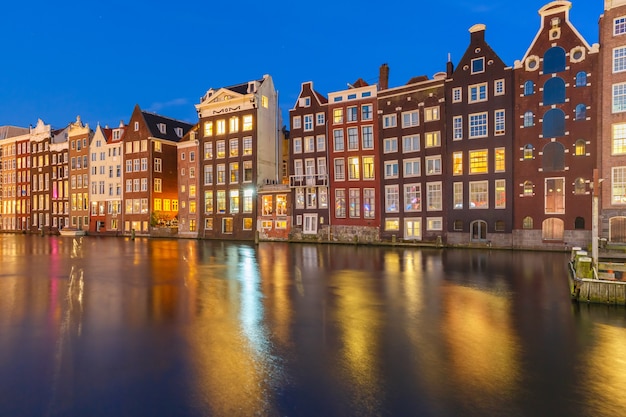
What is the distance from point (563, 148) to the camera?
134 feet

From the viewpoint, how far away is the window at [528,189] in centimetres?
4231

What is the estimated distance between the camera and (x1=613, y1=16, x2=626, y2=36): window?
37969mm

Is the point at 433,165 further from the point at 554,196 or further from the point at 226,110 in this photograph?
the point at 226,110

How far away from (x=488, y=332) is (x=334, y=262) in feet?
63.8

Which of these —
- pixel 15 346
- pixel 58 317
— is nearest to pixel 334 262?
pixel 58 317

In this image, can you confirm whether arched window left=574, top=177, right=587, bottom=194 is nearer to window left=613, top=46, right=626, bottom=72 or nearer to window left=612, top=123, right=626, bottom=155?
window left=612, top=123, right=626, bottom=155

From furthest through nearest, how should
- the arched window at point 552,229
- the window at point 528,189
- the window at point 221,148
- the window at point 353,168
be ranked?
the window at point 221,148, the window at point 353,168, the window at point 528,189, the arched window at point 552,229

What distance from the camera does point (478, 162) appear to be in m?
45.8

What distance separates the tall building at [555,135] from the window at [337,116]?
21.7 metres

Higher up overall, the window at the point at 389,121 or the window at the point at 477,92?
the window at the point at 477,92

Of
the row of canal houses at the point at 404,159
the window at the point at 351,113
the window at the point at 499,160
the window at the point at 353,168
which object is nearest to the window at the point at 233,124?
the row of canal houses at the point at 404,159

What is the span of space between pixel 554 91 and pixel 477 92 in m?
7.61

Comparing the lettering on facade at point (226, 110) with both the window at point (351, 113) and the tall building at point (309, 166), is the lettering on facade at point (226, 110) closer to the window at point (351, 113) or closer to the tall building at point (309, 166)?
the tall building at point (309, 166)

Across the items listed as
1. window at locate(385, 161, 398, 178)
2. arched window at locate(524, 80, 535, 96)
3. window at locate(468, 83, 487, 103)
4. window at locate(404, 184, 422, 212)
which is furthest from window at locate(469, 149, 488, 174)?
window at locate(385, 161, 398, 178)
